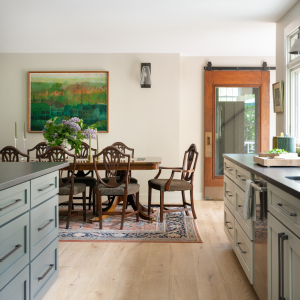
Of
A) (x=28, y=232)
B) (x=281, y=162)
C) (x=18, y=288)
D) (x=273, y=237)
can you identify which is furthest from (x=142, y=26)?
(x=18, y=288)

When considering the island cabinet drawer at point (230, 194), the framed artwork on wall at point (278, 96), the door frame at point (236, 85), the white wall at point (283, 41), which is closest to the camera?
the island cabinet drawer at point (230, 194)

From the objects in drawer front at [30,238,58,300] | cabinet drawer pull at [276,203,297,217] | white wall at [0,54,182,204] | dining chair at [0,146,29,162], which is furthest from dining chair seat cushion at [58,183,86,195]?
cabinet drawer pull at [276,203,297,217]

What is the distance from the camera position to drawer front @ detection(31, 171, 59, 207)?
72.5 inches

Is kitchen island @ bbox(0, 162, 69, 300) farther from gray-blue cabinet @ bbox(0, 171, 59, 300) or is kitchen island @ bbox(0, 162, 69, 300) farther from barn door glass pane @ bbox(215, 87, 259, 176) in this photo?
barn door glass pane @ bbox(215, 87, 259, 176)

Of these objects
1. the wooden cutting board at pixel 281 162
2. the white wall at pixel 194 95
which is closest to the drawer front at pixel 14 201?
the wooden cutting board at pixel 281 162

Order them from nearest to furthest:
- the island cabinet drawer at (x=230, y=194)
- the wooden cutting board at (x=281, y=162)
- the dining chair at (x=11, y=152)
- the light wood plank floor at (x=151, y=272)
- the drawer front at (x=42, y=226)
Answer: the drawer front at (x=42, y=226), the light wood plank floor at (x=151, y=272), the wooden cutting board at (x=281, y=162), the island cabinet drawer at (x=230, y=194), the dining chair at (x=11, y=152)

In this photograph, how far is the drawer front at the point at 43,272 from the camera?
1846 mm

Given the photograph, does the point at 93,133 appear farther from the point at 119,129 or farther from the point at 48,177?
the point at 48,177

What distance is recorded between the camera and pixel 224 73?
5449mm

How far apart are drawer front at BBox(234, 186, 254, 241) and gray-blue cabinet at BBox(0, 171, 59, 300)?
1.29m

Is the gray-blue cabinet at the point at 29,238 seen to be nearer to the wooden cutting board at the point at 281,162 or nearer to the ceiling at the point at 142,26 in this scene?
the wooden cutting board at the point at 281,162

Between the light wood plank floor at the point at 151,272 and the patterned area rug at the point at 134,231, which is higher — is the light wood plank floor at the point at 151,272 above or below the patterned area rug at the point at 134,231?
below

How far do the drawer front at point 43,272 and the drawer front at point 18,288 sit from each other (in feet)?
0.22

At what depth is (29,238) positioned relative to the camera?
1.77 meters
